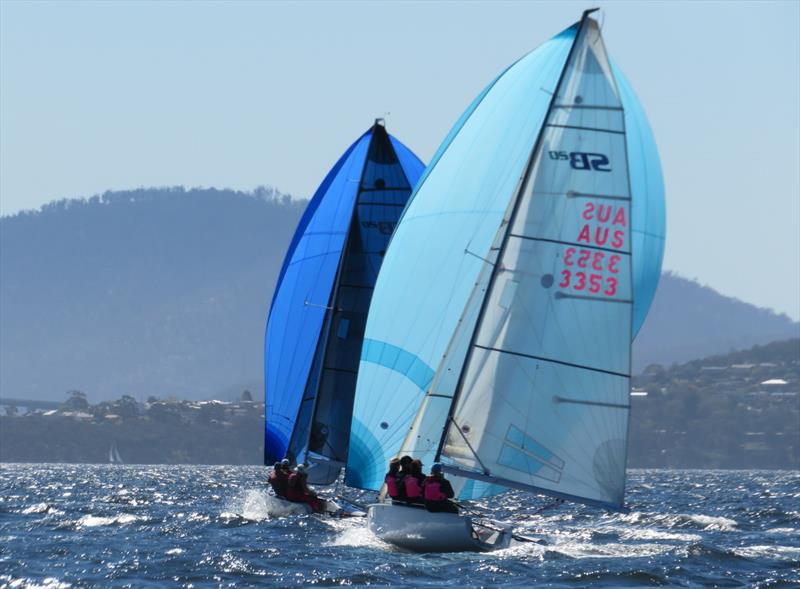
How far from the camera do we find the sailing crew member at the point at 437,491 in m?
22.7

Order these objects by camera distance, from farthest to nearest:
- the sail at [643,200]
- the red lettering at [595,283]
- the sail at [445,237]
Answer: the sail at [445,237] < the sail at [643,200] < the red lettering at [595,283]

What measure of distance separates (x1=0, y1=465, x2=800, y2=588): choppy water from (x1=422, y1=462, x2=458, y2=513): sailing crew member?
716 millimetres

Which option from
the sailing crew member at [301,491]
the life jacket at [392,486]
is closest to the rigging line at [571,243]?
the life jacket at [392,486]

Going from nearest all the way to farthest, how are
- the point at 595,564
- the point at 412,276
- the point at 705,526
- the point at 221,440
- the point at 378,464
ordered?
the point at 595,564 < the point at 412,276 < the point at 378,464 < the point at 705,526 < the point at 221,440

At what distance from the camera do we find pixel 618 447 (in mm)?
22797

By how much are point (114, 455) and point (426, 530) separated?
145397mm

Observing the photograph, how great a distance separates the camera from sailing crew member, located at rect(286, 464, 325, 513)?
30.5 metres

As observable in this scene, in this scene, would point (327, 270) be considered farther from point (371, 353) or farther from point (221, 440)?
point (221, 440)

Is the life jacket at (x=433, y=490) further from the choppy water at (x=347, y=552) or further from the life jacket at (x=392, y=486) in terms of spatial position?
the choppy water at (x=347, y=552)

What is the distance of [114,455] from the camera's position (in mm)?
164750

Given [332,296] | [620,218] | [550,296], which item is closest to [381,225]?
[332,296]

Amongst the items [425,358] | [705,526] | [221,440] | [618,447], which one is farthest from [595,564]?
[221,440]

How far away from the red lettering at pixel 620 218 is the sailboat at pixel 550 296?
0.6 inches

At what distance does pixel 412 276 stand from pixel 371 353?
1.74 metres
